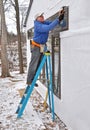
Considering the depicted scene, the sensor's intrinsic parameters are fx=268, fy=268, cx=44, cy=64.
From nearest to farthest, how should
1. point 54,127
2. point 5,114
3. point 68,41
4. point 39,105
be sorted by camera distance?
1. point 68,41
2. point 54,127
3. point 5,114
4. point 39,105

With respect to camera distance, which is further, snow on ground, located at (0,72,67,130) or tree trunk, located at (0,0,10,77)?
tree trunk, located at (0,0,10,77)

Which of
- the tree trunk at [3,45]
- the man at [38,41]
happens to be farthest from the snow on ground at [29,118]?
the tree trunk at [3,45]

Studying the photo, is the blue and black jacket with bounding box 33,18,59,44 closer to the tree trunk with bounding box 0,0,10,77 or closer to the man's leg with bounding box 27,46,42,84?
the man's leg with bounding box 27,46,42,84

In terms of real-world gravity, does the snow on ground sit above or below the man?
below

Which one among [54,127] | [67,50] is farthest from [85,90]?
[54,127]

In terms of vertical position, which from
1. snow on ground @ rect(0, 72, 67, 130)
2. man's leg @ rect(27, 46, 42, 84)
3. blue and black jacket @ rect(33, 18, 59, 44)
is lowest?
snow on ground @ rect(0, 72, 67, 130)

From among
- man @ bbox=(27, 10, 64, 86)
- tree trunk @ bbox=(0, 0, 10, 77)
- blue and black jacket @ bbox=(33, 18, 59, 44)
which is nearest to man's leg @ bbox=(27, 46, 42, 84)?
man @ bbox=(27, 10, 64, 86)

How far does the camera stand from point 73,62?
4461 mm

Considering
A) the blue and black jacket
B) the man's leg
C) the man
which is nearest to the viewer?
the blue and black jacket

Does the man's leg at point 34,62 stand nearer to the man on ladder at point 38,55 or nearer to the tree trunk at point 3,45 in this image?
the man on ladder at point 38,55

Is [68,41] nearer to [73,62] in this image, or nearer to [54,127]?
[73,62]

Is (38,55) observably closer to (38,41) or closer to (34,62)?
(34,62)

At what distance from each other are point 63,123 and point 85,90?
1.49m

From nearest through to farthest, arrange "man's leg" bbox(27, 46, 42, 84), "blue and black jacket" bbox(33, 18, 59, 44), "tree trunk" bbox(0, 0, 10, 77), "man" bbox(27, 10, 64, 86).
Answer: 1. "blue and black jacket" bbox(33, 18, 59, 44)
2. "man" bbox(27, 10, 64, 86)
3. "man's leg" bbox(27, 46, 42, 84)
4. "tree trunk" bbox(0, 0, 10, 77)
